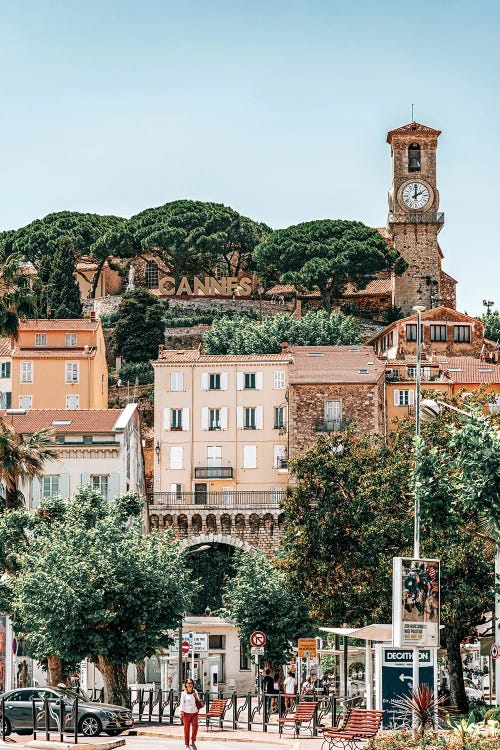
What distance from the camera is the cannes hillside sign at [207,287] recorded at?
136125 millimetres

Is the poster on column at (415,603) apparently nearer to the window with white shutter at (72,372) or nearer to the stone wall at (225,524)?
the stone wall at (225,524)

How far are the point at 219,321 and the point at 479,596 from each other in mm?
69746

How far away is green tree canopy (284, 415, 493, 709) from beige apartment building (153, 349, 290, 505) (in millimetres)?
37814

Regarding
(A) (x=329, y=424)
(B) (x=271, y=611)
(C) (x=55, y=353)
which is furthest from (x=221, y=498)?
(B) (x=271, y=611)

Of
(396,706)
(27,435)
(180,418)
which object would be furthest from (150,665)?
(396,706)

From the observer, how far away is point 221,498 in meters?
88.0

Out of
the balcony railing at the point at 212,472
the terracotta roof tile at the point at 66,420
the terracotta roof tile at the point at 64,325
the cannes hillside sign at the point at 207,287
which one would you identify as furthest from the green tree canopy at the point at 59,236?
the terracotta roof tile at the point at 66,420

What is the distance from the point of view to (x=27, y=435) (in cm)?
6825

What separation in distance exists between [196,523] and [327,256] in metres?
48.3

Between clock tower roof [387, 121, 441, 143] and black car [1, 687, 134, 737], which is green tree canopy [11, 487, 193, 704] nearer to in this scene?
black car [1, 687, 134, 737]

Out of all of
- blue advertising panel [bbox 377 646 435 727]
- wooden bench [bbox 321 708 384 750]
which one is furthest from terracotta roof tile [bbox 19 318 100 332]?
wooden bench [bbox 321 708 384 750]

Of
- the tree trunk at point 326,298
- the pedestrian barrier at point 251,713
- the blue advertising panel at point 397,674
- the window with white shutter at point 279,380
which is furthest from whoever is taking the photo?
the tree trunk at point 326,298

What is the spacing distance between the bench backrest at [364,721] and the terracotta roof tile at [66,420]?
136 feet

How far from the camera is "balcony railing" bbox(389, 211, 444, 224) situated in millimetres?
132500
